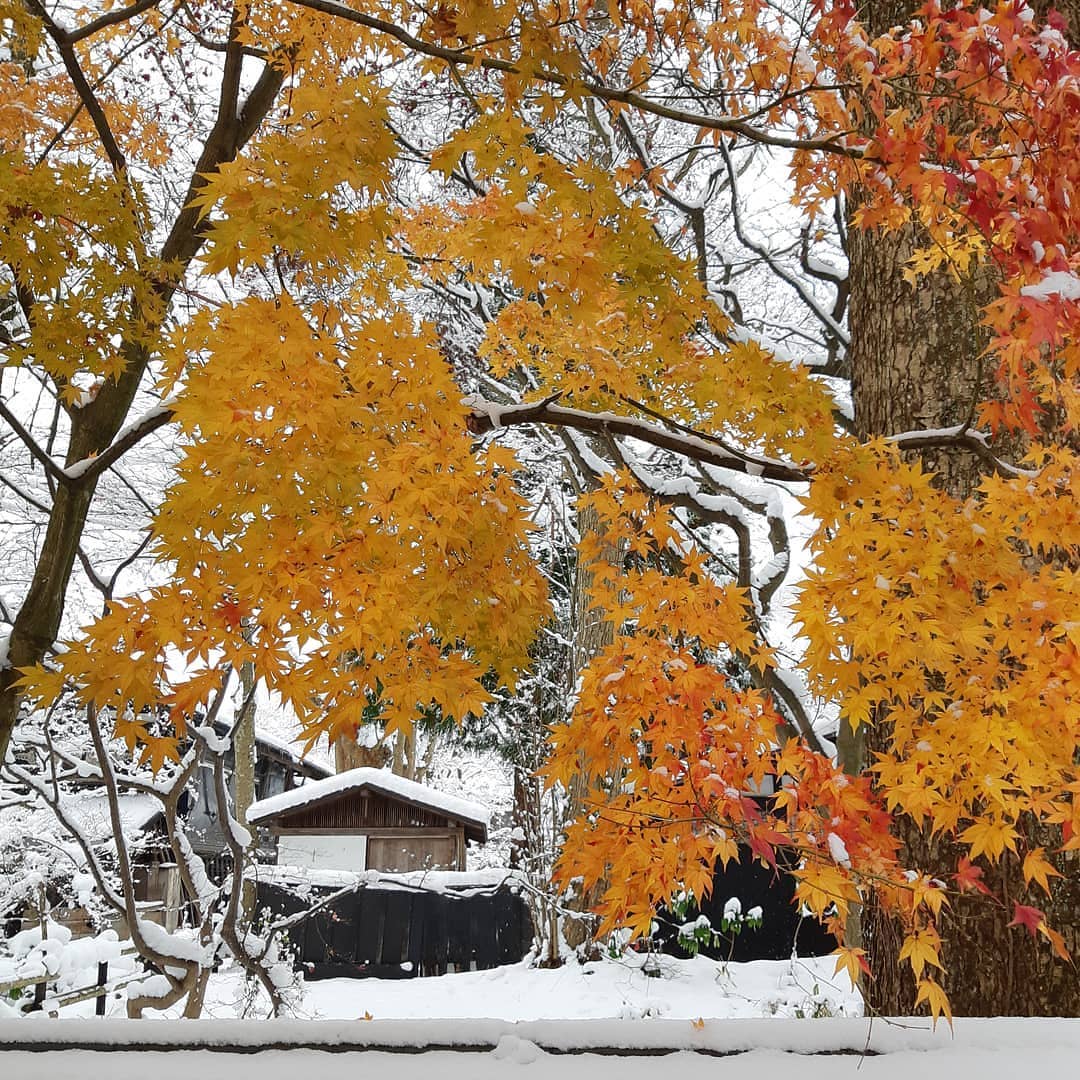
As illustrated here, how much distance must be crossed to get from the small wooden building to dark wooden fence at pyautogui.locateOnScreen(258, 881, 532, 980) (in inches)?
16.3

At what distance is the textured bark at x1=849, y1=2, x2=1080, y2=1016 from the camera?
2.82 metres

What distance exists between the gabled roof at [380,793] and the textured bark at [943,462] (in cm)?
736

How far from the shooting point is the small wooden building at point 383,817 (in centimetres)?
1013

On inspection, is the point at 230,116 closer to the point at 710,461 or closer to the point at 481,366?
the point at 710,461

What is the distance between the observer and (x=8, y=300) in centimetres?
564

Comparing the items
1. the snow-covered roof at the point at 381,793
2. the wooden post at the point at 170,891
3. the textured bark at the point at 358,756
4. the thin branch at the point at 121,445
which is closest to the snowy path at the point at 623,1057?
the thin branch at the point at 121,445

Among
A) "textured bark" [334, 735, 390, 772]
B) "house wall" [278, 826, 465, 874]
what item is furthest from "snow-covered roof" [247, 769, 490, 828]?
"textured bark" [334, 735, 390, 772]

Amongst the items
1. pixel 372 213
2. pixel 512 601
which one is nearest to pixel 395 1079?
pixel 512 601

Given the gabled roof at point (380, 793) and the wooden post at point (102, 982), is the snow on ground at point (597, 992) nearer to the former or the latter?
the wooden post at point (102, 982)

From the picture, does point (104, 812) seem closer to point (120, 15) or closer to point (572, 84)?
point (120, 15)

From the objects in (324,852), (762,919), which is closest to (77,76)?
(762,919)

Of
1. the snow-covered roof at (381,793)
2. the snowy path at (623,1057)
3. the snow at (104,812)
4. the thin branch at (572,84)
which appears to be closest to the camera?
the snowy path at (623,1057)

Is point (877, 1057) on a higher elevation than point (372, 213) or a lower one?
lower

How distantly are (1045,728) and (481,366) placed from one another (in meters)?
7.89
